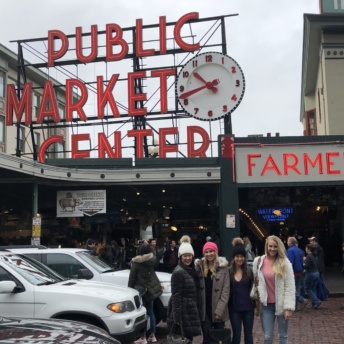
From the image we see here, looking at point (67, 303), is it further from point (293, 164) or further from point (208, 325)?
point (293, 164)

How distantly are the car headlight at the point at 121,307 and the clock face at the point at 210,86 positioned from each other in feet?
52.5

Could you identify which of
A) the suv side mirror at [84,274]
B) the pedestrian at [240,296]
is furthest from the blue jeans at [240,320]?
the suv side mirror at [84,274]

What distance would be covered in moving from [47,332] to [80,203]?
1535cm

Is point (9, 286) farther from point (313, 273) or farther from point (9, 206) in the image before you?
point (9, 206)

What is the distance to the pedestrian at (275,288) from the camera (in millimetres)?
6734

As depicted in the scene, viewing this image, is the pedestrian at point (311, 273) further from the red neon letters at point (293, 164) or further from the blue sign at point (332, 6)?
the blue sign at point (332, 6)

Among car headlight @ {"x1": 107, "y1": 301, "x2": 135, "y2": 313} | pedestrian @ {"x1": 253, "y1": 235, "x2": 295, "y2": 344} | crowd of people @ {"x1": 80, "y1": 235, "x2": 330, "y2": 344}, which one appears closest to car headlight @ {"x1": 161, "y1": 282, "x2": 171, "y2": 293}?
car headlight @ {"x1": 107, "y1": 301, "x2": 135, "y2": 313}

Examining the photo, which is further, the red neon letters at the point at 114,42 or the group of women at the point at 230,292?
the red neon letters at the point at 114,42

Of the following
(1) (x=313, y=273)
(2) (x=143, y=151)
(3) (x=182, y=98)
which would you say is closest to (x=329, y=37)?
(3) (x=182, y=98)

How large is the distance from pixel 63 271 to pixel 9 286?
3.08 m

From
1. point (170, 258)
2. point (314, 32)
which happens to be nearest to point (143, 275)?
point (170, 258)

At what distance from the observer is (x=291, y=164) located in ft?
61.0

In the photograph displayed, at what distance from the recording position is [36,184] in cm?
1836

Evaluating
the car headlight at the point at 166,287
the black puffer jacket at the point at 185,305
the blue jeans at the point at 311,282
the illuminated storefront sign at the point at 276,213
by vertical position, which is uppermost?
the illuminated storefront sign at the point at 276,213
